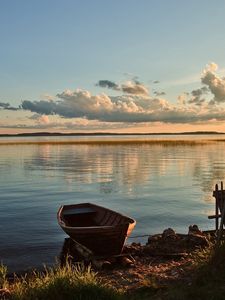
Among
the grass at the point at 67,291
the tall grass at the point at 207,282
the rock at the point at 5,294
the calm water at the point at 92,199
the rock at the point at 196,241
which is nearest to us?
the grass at the point at 67,291

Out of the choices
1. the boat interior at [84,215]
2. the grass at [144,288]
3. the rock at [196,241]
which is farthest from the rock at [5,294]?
the boat interior at [84,215]

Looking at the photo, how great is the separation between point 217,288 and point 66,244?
39.4 ft

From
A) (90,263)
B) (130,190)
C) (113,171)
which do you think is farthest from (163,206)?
(113,171)

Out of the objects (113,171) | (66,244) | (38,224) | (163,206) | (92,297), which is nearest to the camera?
(92,297)

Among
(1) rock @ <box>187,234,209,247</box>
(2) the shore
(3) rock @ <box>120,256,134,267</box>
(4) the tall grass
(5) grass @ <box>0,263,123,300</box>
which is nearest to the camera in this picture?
(5) grass @ <box>0,263,123,300</box>

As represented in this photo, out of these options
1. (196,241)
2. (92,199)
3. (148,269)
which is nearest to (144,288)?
(148,269)

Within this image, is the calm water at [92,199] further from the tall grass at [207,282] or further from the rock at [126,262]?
the tall grass at [207,282]

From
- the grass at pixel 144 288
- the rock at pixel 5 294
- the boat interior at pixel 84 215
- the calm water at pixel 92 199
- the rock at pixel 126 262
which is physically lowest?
the calm water at pixel 92 199

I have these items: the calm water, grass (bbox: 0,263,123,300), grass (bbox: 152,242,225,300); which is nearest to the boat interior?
the calm water

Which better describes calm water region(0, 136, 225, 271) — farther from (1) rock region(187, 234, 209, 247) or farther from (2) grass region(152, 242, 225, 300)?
(2) grass region(152, 242, 225, 300)

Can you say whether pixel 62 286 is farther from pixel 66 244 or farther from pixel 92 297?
pixel 66 244

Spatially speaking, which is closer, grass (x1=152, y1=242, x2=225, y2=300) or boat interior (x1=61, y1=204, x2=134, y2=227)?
grass (x1=152, y1=242, x2=225, y2=300)

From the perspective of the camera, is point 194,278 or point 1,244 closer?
point 194,278

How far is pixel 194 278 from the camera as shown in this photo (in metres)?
11.5
